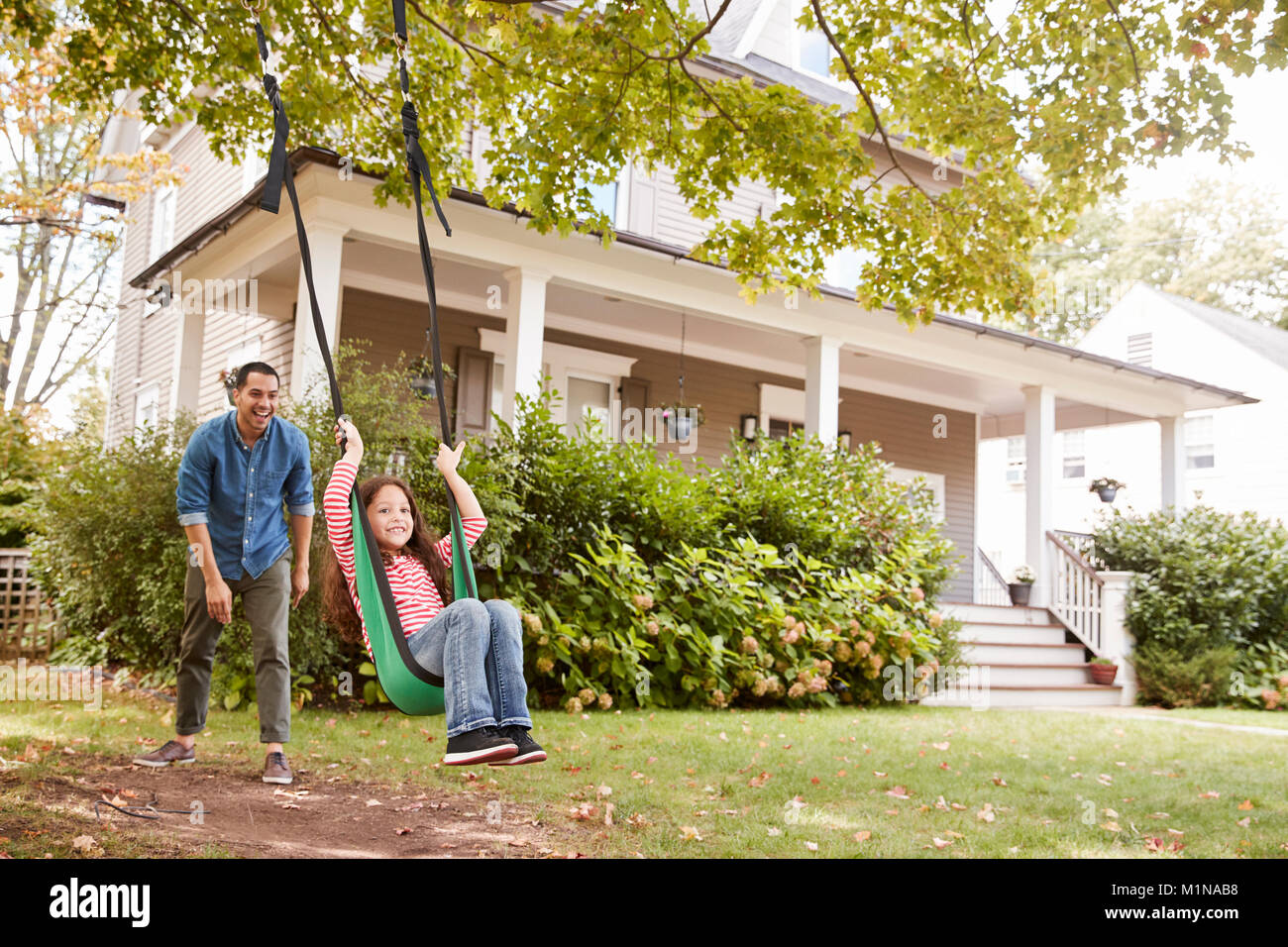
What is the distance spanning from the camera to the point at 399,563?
396 centimetres

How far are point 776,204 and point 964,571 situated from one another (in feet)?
21.8

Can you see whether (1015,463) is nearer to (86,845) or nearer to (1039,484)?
(1039,484)

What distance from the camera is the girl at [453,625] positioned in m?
3.10

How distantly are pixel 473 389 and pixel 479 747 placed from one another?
8925 mm

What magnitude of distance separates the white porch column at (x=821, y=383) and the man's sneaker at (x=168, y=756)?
A: 7.72 metres

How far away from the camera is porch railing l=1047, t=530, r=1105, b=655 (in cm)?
1230

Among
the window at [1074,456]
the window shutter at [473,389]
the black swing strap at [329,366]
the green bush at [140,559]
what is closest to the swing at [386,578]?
the black swing strap at [329,366]

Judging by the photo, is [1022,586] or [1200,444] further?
[1200,444]

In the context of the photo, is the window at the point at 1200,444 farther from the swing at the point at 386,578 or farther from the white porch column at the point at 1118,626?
the swing at the point at 386,578

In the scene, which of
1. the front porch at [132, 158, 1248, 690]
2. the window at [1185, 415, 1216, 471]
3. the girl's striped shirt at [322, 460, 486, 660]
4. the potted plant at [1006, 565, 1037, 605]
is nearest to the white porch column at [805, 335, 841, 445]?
the front porch at [132, 158, 1248, 690]

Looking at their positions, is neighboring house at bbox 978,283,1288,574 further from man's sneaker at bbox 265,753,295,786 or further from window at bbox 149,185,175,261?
man's sneaker at bbox 265,753,295,786

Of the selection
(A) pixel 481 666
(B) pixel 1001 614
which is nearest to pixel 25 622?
(A) pixel 481 666

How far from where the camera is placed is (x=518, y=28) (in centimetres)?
683
